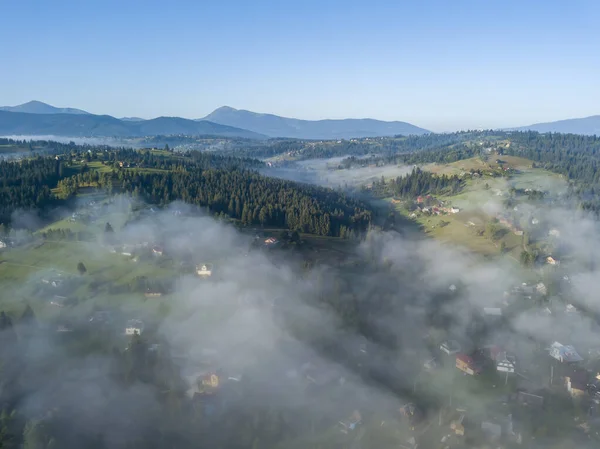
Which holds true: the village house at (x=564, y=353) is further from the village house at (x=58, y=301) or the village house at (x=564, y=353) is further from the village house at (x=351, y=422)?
the village house at (x=58, y=301)

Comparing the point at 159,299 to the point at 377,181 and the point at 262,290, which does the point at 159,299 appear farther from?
the point at 377,181

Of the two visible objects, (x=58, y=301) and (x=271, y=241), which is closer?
(x=58, y=301)

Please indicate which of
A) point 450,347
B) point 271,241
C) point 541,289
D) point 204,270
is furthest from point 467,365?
point 271,241

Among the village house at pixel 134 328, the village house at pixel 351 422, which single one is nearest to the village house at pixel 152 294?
the village house at pixel 134 328

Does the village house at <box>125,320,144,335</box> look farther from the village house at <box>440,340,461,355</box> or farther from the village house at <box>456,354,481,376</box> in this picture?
the village house at <box>456,354,481,376</box>

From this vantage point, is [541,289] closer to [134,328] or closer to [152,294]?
[152,294]

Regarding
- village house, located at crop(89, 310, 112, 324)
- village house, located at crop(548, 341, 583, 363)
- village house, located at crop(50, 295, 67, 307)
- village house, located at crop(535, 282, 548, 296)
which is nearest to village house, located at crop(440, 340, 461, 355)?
village house, located at crop(548, 341, 583, 363)

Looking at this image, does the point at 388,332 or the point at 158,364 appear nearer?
the point at 158,364

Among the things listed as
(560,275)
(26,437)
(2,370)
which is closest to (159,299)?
(2,370)
